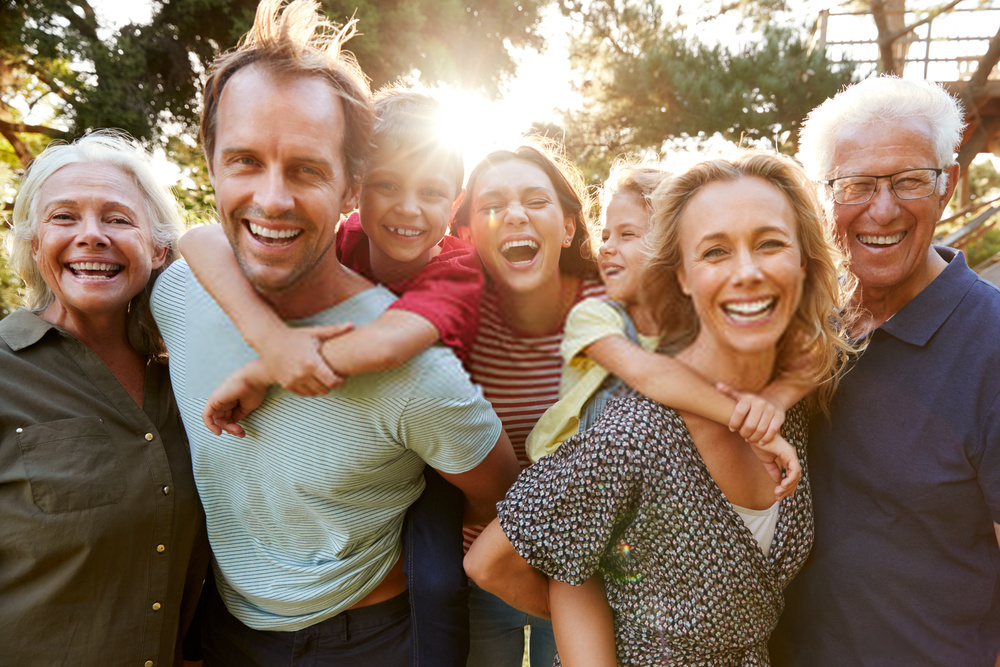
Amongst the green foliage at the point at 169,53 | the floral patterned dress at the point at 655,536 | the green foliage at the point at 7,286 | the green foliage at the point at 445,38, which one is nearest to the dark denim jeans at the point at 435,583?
the floral patterned dress at the point at 655,536

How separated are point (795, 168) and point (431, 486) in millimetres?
962

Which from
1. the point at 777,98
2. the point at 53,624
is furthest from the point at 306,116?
the point at 777,98

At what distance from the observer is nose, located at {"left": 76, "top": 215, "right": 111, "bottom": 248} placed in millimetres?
1408

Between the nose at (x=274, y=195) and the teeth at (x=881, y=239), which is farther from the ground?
the nose at (x=274, y=195)

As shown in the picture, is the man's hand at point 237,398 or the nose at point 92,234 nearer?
the man's hand at point 237,398

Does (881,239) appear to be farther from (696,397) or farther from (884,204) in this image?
(696,397)

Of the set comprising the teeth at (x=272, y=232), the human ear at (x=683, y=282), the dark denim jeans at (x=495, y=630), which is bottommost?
the dark denim jeans at (x=495, y=630)

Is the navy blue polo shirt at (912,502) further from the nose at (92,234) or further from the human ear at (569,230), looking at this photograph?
the nose at (92,234)

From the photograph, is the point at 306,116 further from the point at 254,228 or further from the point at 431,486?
the point at 431,486

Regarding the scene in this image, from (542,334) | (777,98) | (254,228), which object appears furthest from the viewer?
(777,98)

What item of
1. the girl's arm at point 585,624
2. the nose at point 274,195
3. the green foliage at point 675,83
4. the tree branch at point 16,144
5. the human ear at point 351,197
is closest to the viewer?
the nose at point 274,195

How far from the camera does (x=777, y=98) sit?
690 cm

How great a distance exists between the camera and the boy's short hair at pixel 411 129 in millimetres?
1146

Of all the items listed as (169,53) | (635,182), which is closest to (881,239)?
(635,182)
